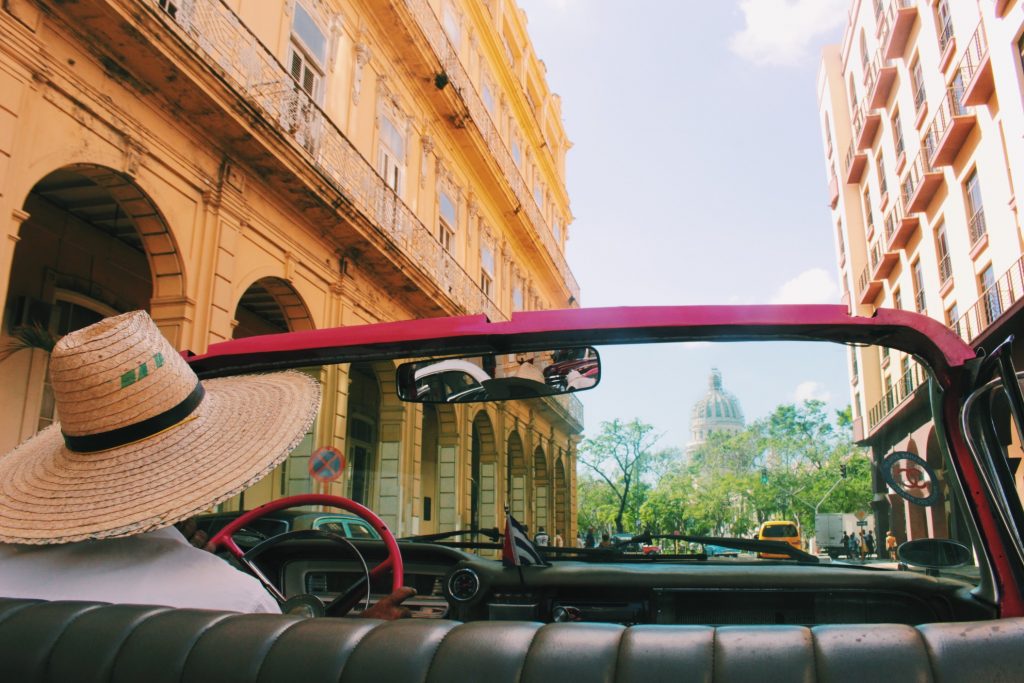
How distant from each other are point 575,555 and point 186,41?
325 inches

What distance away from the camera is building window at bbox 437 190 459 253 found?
62.3 feet

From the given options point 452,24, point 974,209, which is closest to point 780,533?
point 452,24

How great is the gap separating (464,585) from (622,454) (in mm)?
584

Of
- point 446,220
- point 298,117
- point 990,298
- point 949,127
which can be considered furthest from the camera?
point 949,127

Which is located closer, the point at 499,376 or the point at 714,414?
the point at 499,376

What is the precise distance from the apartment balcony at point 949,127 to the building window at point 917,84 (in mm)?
1636

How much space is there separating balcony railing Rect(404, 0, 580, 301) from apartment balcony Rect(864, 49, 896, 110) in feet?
38.5

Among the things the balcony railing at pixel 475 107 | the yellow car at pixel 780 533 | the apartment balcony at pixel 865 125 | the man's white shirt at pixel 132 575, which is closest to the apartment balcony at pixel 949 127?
the apartment balcony at pixel 865 125

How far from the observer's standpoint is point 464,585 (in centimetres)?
233

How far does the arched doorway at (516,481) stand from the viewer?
2240 millimetres

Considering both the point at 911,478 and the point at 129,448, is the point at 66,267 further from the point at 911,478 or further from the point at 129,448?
the point at 911,478

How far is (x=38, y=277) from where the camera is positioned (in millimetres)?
9461

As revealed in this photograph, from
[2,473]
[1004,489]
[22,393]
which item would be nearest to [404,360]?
[2,473]

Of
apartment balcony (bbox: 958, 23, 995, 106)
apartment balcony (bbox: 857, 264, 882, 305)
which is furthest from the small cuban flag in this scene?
apartment balcony (bbox: 857, 264, 882, 305)
